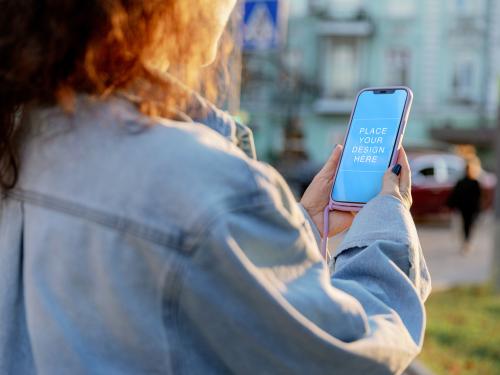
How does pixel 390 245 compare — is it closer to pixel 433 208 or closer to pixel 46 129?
pixel 46 129

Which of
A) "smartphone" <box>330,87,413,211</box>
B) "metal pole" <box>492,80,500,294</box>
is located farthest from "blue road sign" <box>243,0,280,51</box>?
"smartphone" <box>330,87,413,211</box>

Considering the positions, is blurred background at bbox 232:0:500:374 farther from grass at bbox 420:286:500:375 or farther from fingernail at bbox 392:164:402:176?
fingernail at bbox 392:164:402:176

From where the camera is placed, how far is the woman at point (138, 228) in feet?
3.56

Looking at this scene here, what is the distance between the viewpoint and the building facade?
32094 millimetres

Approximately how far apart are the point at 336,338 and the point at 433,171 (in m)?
18.2

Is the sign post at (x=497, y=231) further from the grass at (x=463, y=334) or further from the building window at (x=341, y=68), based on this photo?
the building window at (x=341, y=68)

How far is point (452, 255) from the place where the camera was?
13797mm

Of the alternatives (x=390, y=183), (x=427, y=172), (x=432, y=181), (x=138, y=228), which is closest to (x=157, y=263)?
(x=138, y=228)

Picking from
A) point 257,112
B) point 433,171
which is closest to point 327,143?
point 257,112

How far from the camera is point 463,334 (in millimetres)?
6523

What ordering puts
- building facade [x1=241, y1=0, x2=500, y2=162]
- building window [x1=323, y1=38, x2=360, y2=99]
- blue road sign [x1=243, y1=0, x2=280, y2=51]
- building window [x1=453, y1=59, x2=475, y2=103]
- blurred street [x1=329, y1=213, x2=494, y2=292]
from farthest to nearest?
building window [x1=323, y1=38, x2=360, y2=99]
building window [x1=453, y1=59, x2=475, y2=103]
building facade [x1=241, y1=0, x2=500, y2=162]
blurred street [x1=329, y1=213, x2=494, y2=292]
blue road sign [x1=243, y1=0, x2=280, y2=51]

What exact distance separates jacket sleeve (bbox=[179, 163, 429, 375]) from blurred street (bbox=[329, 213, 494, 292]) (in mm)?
6582

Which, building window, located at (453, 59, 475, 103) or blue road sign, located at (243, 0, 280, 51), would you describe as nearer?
blue road sign, located at (243, 0, 280, 51)

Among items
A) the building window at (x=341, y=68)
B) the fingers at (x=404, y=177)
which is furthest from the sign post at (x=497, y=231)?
the building window at (x=341, y=68)
